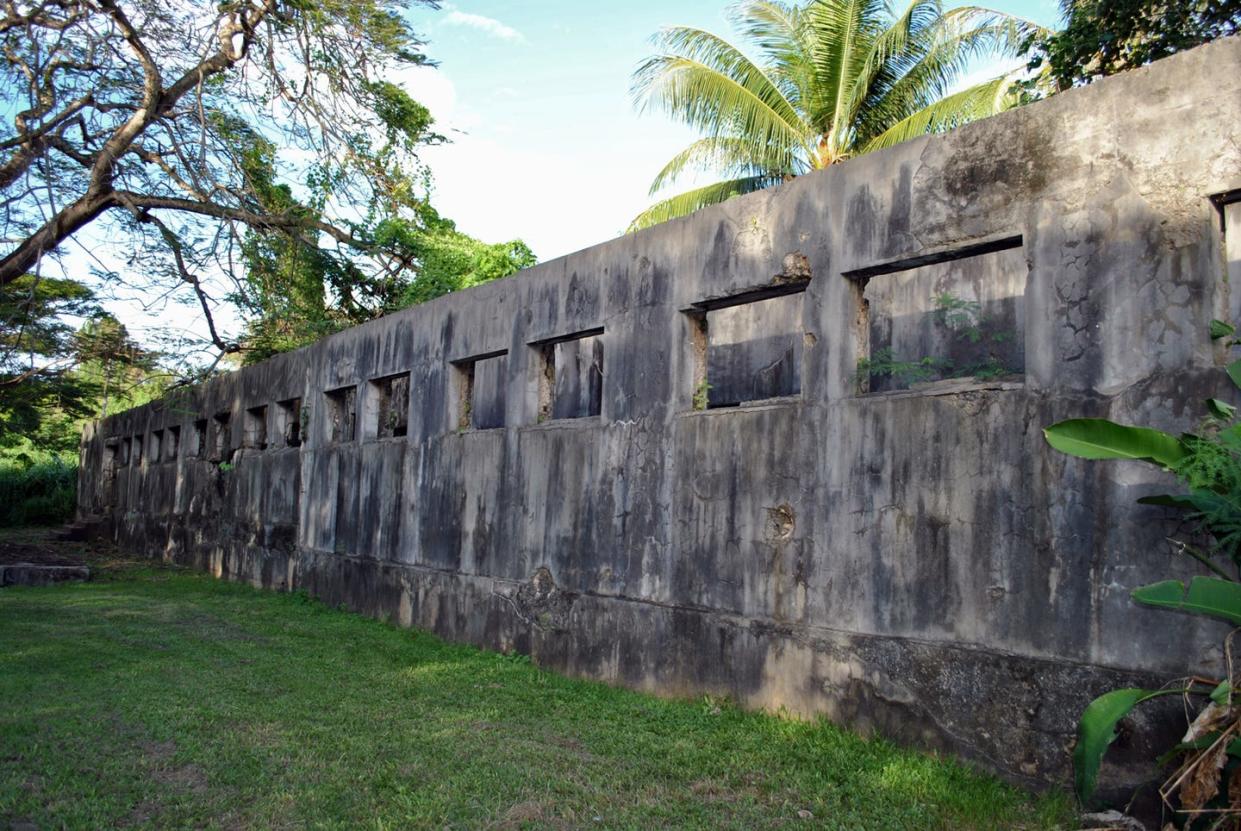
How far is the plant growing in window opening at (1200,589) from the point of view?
3518 millimetres

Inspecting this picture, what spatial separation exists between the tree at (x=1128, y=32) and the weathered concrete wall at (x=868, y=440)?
288cm

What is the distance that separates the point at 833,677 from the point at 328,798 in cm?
277

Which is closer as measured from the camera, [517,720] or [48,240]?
[517,720]

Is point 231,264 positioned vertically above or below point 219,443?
above

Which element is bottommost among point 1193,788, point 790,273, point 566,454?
point 1193,788

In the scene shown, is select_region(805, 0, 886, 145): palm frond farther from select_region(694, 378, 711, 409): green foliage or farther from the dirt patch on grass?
the dirt patch on grass

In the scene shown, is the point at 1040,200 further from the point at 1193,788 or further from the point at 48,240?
the point at 48,240

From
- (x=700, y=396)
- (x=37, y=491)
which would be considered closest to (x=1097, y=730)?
(x=700, y=396)

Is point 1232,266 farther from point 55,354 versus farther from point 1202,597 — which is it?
point 55,354

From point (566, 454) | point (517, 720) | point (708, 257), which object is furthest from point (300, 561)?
point (708, 257)

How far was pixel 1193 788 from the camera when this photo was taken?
3.51 m

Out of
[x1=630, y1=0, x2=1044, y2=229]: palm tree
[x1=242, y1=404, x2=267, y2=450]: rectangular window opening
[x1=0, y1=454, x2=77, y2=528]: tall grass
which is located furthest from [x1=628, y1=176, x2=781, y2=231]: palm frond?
[x1=0, y1=454, x2=77, y2=528]: tall grass

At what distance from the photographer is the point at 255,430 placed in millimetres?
15648

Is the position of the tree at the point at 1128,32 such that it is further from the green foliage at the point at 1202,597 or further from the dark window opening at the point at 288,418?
the dark window opening at the point at 288,418
